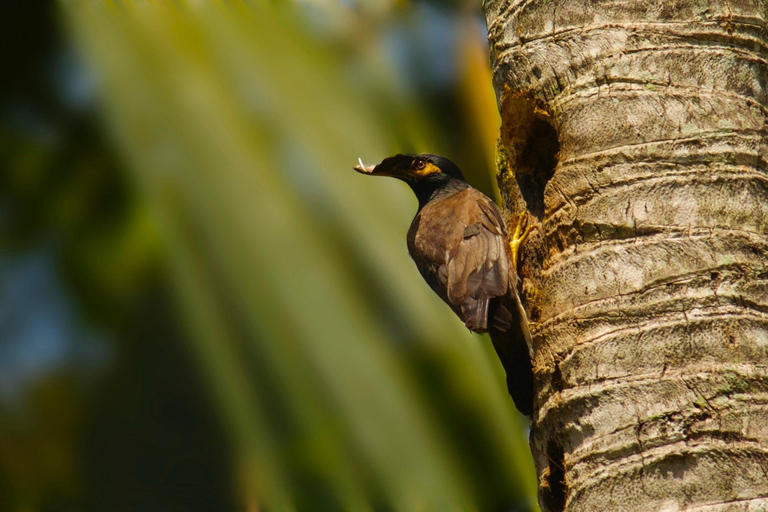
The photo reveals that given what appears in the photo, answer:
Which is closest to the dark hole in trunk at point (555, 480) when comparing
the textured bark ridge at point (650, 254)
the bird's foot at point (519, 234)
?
the textured bark ridge at point (650, 254)

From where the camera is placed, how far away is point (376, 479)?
2979 millimetres

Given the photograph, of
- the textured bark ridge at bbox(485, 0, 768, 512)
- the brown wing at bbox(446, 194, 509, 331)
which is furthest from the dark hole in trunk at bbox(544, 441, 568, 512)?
the brown wing at bbox(446, 194, 509, 331)

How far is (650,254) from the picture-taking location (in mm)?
2711

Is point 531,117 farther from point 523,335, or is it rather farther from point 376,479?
point 376,479

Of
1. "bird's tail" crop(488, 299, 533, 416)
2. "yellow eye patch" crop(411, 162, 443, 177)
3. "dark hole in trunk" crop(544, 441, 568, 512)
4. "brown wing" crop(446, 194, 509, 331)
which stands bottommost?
"dark hole in trunk" crop(544, 441, 568, 512)

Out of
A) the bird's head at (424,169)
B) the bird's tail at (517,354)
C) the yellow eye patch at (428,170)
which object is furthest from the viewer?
the yellow eye patch at (428,170)

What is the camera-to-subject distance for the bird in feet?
11.2

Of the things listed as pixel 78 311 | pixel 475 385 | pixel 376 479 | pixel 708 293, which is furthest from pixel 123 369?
pixel 708 293

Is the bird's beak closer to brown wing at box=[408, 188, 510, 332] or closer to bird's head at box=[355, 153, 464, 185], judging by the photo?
brown wing at box=[408, 188, 510, 332]

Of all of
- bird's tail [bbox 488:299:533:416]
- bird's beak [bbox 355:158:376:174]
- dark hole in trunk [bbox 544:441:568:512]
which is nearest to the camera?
dark hole in trunk [bbox 544:441:568:512]

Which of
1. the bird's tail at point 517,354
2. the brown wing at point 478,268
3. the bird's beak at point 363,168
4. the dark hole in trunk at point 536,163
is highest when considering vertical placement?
the bird's beak at point 363,168

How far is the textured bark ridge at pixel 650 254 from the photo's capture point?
246 cm

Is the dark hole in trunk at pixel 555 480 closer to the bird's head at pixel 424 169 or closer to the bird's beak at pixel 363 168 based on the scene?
the bird's beak at pixel 363 168

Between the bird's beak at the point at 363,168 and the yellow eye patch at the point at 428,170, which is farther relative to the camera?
the yellow eye patch at the point at 428,170
